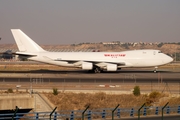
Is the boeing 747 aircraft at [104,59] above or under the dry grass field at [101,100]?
above

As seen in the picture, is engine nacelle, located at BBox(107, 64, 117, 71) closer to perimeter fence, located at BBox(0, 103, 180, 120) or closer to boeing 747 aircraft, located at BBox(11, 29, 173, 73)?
boeing 747 aircraft, located at BBox(11, 29, 173, 73)

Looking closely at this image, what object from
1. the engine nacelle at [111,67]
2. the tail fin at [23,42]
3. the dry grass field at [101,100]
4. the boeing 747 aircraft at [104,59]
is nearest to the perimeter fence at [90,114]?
the dry grass field at [101,100]

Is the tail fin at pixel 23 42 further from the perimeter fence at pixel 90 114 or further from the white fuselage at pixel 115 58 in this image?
the perimeter fence at pixel 90 114

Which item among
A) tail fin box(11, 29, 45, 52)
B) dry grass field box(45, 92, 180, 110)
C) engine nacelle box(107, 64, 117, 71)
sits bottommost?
dry grass field box(45, 92, 180, 110)

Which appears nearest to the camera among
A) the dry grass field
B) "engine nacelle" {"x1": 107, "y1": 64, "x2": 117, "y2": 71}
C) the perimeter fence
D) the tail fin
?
the perimeter fence

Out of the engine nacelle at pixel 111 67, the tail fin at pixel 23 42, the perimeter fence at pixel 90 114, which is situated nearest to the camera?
the perimeter fence at pixel 90 114

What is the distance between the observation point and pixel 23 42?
2496 inches

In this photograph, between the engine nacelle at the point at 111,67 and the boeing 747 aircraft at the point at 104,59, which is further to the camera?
the boeing 747 aircraft at the point at 104,59

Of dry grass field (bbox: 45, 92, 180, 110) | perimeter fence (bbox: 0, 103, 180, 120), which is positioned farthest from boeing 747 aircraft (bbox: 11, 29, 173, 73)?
perimeter fence (bbox: 0, 103, 180, 120)

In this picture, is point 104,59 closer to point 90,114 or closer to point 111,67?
point 111,67

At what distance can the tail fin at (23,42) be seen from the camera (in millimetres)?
63375

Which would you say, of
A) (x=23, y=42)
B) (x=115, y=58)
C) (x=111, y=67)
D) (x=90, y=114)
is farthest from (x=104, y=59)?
(x=90, y=114)

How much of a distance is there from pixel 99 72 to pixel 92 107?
23590 millimetres

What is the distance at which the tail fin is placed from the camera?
63375 millimetres
